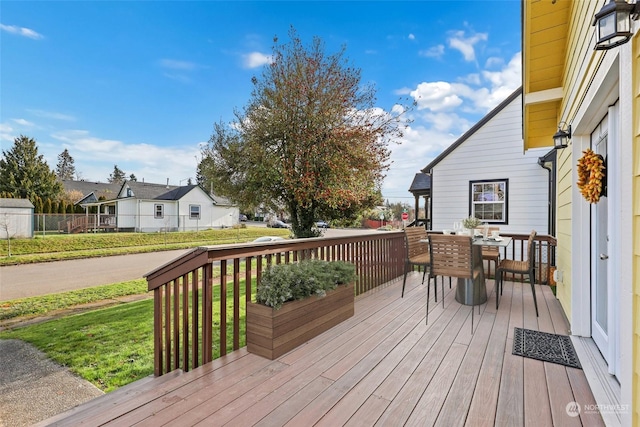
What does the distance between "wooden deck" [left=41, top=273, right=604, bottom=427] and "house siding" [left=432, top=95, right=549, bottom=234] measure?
5.03 metres

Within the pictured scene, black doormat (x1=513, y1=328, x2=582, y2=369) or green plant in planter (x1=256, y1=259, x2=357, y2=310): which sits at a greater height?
green plant in planter (x1=256, y1=259, x2=357, y2=310)

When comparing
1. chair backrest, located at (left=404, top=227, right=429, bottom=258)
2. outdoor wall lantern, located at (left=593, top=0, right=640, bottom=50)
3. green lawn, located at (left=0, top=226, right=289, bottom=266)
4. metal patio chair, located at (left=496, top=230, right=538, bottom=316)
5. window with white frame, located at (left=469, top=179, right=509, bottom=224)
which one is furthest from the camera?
green lawn, located at (left=0, top=226, right=289, bottom=266)

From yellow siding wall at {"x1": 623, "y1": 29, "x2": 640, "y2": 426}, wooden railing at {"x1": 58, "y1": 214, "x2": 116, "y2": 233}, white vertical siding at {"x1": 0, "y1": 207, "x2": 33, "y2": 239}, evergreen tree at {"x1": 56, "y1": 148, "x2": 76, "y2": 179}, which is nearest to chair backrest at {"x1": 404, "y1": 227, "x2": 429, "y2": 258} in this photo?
yellow siding wall at {"x1": 623, "y1": 29, "x2": 640, "y2": 426}

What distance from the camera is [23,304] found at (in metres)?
5.41

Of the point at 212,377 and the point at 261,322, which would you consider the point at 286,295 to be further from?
the point at 212,377

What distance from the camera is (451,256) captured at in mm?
3326

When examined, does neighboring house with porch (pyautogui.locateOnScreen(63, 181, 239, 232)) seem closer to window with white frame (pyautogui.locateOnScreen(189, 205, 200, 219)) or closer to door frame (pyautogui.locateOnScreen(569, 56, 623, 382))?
window with white frame (pyautogui.locateOnScreen(189, 205, 200, 219))

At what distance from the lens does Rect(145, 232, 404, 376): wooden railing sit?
2.36m

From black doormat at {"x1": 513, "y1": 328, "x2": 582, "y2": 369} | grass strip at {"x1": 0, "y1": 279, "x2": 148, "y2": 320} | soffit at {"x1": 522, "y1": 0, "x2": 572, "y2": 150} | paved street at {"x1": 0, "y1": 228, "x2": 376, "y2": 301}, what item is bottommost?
paved street at {"x1": 0, "y1": 228, "x2": 376, "y2": 301}

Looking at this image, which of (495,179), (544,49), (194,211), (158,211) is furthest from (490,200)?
(158,211)

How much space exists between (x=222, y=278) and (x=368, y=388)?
4.77 feet

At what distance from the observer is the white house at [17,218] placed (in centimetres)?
1282

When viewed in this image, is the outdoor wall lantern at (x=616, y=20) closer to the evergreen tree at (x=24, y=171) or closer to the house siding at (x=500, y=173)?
the house siding at (x=500, y=173)

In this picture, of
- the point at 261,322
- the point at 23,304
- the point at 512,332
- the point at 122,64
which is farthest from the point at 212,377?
the point at 122,64
